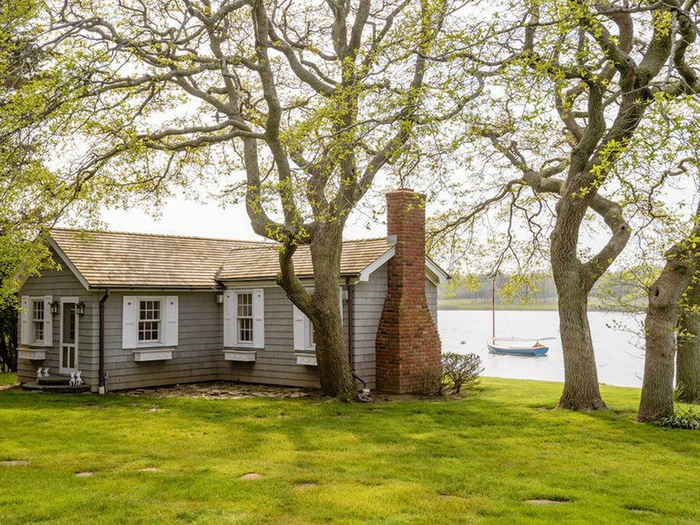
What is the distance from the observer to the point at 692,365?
53.7 feet

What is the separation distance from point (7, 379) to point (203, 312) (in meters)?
7.12

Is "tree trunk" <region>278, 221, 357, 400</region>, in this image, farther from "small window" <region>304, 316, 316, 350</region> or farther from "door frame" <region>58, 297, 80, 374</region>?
"door frame" <region>58, 297, 80, 374</region>

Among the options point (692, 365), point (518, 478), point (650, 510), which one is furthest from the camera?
point (692, 365)

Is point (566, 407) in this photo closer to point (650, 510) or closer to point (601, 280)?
point (601, 280)

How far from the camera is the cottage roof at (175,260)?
1680 cm

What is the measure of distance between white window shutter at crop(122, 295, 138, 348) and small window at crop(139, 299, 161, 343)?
33 centimetres

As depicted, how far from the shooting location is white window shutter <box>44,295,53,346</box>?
58.9 feet

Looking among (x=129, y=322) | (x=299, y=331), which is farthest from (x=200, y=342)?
(x=299, y=331)

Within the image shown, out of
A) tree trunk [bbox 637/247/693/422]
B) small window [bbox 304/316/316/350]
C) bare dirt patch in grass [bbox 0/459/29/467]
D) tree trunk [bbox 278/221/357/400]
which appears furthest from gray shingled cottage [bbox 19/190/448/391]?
bare dirt patch in grass [bbox 0/459/29/467]

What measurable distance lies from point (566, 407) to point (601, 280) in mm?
2759

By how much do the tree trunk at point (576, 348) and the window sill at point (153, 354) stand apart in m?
9.85

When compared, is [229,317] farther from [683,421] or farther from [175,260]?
[683,421]

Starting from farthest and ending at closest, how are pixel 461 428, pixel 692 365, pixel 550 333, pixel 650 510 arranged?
1. pixel 550 333
2. pixel 692 365
3. pixel 461 428
4. pixel 650 510

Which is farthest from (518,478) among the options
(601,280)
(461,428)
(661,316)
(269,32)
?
(269,32)
